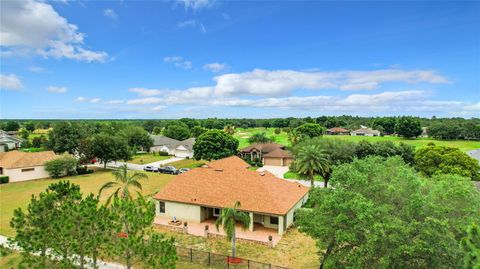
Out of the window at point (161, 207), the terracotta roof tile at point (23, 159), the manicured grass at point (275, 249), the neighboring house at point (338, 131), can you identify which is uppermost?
the terracotta roof tile at point (23, 159)

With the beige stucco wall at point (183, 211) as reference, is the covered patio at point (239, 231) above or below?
below

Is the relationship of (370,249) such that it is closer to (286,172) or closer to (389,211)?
(389,211)

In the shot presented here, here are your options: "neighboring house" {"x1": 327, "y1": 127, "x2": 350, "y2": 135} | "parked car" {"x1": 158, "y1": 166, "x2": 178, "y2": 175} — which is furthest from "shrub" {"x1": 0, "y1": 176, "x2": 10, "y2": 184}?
"neighboring house" {"x1": 327, "y1": 127, "x2": 350, "y2": 135}

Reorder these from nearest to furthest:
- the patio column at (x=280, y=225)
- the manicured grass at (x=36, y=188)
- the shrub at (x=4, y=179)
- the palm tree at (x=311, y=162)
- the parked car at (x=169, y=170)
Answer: the patio column at (x=280, y=225), the manicured grass at (x=36, y=188), the palm tree at (x=311, y=162), the shrub at (x=4, y=179), the parked car at (x=169, y=170)

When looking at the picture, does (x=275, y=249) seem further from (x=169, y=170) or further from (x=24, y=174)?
(x=24, y=174)

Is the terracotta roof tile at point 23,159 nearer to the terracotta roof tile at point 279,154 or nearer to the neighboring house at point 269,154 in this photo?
the neighboring house at point 269,154

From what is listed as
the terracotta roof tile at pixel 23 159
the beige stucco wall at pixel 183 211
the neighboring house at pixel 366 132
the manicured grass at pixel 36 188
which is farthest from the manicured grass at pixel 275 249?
the neighboring house at pixel 366 132

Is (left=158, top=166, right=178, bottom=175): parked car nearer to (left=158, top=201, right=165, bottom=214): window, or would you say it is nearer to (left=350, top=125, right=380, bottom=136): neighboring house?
(left=158, top=201, right=165, bottom=214): window

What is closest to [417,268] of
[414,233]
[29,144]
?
[414,233]
